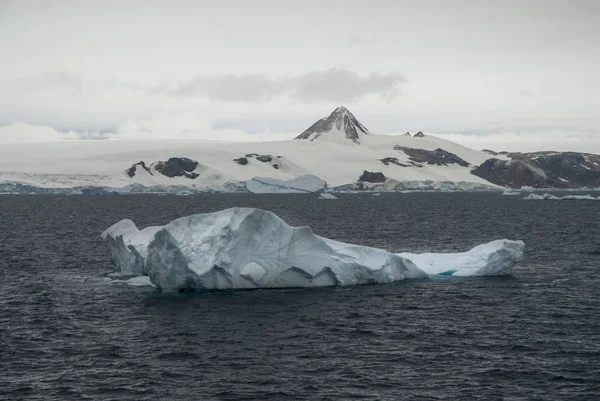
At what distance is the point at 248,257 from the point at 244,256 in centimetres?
18

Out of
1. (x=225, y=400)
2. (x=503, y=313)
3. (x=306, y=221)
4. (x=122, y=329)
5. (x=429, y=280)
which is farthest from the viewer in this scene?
(x=306, y=221)

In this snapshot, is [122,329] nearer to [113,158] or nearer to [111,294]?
[111,294]

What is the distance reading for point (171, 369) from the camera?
19.9m

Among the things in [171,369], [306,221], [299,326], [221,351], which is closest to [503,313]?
[299,326]

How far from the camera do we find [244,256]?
3045 cm

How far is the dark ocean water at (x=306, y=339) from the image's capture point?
18203 mm

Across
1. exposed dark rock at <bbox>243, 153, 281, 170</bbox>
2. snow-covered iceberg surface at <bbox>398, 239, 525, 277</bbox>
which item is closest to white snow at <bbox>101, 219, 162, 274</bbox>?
snow-covered iceberg surface at <bbox>398, 239, 525, 277</bbox>

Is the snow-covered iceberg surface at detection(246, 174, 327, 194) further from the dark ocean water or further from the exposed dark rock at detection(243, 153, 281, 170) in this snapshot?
the dark ocean water

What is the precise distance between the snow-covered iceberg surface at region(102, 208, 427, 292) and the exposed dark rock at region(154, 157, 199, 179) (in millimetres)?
147306

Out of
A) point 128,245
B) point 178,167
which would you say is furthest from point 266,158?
point 128,245

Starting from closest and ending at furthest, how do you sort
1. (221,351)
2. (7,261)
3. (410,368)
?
(410,368)
(221,351)
(7,261)

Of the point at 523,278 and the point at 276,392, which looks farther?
the point at 523,278

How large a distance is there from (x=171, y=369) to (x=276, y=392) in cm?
355

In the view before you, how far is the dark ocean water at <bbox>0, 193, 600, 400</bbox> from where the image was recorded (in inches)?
717
